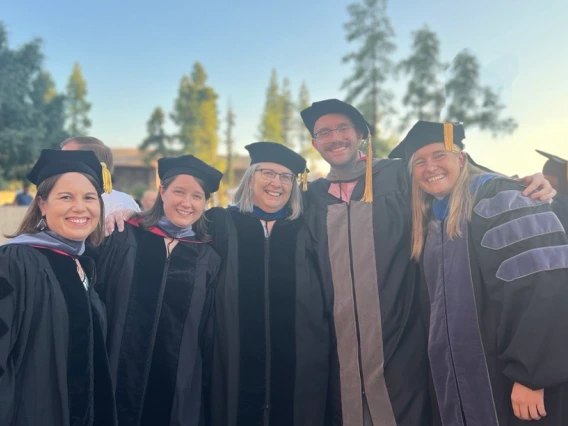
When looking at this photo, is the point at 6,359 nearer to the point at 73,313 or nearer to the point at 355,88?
the point at 73,313

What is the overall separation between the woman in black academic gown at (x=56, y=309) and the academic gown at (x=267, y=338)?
738 millimetres

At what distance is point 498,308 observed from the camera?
8.00 ft

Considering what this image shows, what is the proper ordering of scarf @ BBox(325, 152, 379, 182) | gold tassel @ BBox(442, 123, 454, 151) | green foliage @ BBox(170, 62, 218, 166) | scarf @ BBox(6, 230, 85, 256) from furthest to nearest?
1. green foliage @ BBox(170, 62, 218, 166)
2. scarf @ BBox(325, 152, 379, 182)
3. gold tassel @ BBox(442, 123, 454, 151)
4. scarf @ BBox(6, 230, 85, 256)

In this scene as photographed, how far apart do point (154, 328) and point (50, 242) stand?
813mm

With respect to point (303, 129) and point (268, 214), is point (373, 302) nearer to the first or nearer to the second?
point (268, 214)

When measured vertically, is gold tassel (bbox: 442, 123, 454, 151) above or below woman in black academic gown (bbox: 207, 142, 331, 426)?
above

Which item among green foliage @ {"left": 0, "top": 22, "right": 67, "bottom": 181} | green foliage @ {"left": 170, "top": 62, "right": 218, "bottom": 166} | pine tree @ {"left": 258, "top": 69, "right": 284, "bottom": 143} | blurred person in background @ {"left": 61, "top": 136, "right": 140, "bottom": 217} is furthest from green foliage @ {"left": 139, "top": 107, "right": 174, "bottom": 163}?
blurred person in background @ {"left": 61, "top": 136, "right": 140, "bottom": 217}

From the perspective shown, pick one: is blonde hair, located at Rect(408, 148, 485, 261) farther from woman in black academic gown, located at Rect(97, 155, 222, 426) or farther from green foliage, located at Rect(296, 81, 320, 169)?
green foliage, located at Rect(296, 81, 320, 169)

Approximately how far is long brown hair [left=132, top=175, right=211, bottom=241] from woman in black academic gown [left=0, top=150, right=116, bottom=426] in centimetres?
40

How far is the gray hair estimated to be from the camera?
3113mm

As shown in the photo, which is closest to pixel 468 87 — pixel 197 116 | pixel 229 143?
pixel 197 116

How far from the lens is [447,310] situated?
2598 millimetres

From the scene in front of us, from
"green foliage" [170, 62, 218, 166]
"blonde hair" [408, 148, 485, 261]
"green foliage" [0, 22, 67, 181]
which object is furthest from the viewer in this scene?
"green foliage" [170, 62, 218, 166]

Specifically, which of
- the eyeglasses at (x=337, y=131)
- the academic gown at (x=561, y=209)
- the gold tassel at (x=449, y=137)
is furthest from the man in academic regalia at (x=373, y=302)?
the academic gown at (x=561, y=209)
